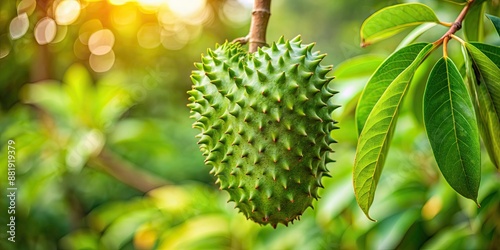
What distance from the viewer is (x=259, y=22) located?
101 cm

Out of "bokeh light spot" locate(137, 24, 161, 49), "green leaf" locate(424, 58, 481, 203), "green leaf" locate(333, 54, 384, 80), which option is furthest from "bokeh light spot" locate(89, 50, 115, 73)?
"green leaf" locate(424, 58, 481, 203)

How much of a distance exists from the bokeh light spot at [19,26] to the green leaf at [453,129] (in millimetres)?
2863

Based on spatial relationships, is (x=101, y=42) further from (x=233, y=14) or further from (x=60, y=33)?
(x=233, y=14)

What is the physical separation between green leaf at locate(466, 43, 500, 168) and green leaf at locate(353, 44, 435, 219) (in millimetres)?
79

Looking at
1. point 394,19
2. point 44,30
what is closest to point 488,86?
point 394,19

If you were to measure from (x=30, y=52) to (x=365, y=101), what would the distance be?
3.31 metres

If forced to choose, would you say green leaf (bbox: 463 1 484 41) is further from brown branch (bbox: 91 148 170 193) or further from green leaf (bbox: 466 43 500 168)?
brown branch (bbox: 91 148 170 193)

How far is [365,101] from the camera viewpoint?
100 centimetres

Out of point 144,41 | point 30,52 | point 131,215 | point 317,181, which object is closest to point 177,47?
point 144,41

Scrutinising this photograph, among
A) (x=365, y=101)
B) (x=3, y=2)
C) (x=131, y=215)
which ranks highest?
(x=365, y=101)

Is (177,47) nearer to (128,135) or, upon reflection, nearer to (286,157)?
(128,135)

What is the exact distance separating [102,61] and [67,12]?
4.91 ft

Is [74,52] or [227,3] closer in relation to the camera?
[74,52]

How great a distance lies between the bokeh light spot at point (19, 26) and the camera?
315 cm
